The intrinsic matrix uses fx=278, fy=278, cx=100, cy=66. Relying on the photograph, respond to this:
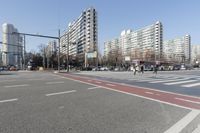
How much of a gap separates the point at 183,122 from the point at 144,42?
142 m

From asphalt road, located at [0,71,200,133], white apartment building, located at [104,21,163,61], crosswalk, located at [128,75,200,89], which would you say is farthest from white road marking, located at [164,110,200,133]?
white apartment building, located at [104,21,163,61]

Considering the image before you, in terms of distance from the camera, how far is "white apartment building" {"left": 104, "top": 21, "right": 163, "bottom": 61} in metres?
125

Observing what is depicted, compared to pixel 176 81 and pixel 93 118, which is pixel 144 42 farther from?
pixel 93 118

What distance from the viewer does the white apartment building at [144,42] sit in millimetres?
125312

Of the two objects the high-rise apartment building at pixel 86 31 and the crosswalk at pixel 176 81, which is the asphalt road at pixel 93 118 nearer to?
the crosswalk at pixel 176 81

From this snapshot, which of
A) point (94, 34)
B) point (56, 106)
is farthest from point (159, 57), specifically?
point (56, 106)

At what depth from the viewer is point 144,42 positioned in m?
147

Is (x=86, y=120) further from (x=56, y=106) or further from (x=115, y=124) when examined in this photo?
(x=56, y=106)

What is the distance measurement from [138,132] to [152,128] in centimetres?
51

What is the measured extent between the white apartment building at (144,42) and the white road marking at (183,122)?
4307 inches

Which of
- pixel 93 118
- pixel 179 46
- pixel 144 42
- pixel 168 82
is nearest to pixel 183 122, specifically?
pixel 93 118

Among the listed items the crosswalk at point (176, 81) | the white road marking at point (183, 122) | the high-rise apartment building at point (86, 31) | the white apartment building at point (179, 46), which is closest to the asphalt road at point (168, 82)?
the crosswalk at point (176, 81)

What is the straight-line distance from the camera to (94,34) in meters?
132

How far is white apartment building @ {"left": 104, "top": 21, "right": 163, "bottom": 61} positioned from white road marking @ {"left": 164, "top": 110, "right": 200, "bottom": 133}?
359 feet
